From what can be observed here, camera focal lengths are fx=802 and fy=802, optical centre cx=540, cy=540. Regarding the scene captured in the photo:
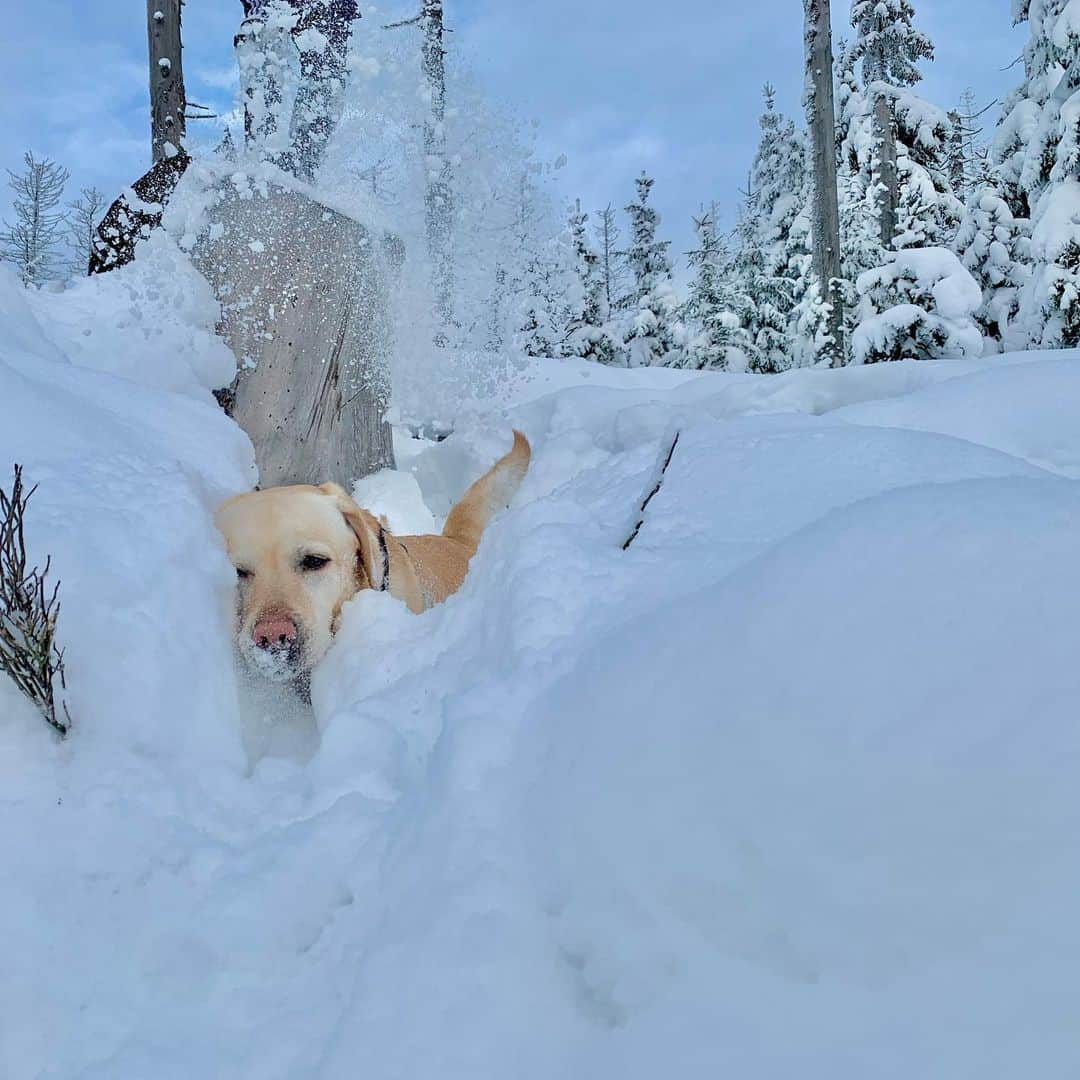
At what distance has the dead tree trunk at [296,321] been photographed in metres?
4.17

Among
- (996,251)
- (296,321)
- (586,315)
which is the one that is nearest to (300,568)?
(296,321)

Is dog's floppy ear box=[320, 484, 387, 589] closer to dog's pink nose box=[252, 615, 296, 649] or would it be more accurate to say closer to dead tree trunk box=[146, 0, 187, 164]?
Result: dog's pink nose box=[252, 615, 296, 649]

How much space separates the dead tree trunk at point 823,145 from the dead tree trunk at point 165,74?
302 inches

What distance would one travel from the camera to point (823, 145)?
1048 cm

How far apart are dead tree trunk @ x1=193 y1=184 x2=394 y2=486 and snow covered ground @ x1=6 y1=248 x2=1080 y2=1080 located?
1.97m

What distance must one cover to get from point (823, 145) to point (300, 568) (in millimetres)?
10418

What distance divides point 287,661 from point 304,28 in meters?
5.12

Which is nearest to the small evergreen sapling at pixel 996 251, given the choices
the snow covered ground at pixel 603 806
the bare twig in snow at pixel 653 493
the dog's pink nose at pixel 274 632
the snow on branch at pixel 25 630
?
the bare twig in snow at pixel 653 493

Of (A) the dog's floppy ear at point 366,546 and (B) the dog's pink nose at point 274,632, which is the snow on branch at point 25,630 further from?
(A) the dog's floppy ear at point 366,546

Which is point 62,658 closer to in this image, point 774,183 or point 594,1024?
point 594,1024

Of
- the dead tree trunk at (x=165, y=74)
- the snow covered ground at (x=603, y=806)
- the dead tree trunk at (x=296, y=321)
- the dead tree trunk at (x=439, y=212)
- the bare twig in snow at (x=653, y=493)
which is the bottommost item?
the snow covered ground at (x=603, y=806)

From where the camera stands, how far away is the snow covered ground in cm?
93

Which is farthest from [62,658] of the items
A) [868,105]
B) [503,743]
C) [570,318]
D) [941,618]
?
[570,318]

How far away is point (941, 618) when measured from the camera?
47.9 inches
